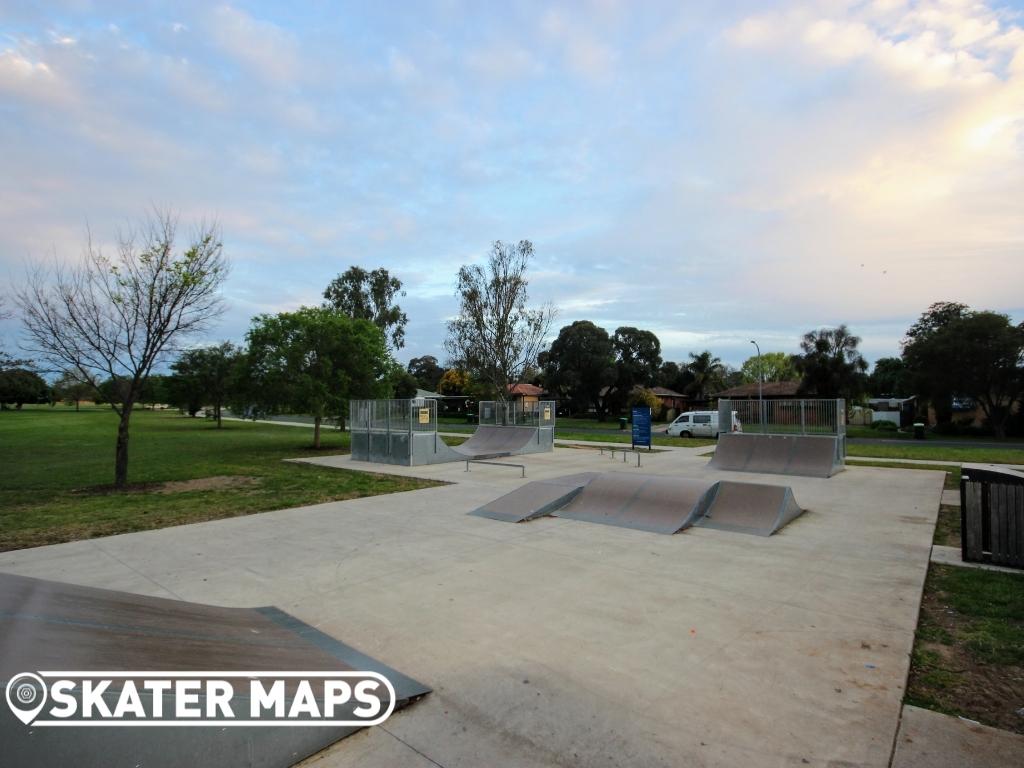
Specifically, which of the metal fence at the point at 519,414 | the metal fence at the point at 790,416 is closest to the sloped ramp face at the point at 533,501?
the metal fence at the point at 790,416

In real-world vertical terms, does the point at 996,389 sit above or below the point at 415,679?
above

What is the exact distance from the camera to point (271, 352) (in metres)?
23.3

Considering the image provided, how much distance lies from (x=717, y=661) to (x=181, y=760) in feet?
11.7

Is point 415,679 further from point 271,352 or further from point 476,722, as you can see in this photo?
point 271,352

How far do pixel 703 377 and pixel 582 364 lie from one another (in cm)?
1753

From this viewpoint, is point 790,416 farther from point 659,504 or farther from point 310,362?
point 310,362

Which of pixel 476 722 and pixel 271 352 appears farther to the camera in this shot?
pixel 271 352

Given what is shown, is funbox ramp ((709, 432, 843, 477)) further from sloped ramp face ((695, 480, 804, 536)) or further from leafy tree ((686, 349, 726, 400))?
leafy tree ((686, 349, 726, 400))

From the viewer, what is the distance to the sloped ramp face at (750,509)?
8.74 m

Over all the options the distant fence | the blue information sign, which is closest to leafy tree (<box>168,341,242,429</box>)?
the blue information sign

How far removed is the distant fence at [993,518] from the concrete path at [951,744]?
4.63 meters

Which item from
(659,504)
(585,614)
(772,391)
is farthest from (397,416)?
(772,391)

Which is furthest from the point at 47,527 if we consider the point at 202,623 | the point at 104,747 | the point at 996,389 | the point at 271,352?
the point at 996,389

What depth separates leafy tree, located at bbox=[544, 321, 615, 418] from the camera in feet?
187
